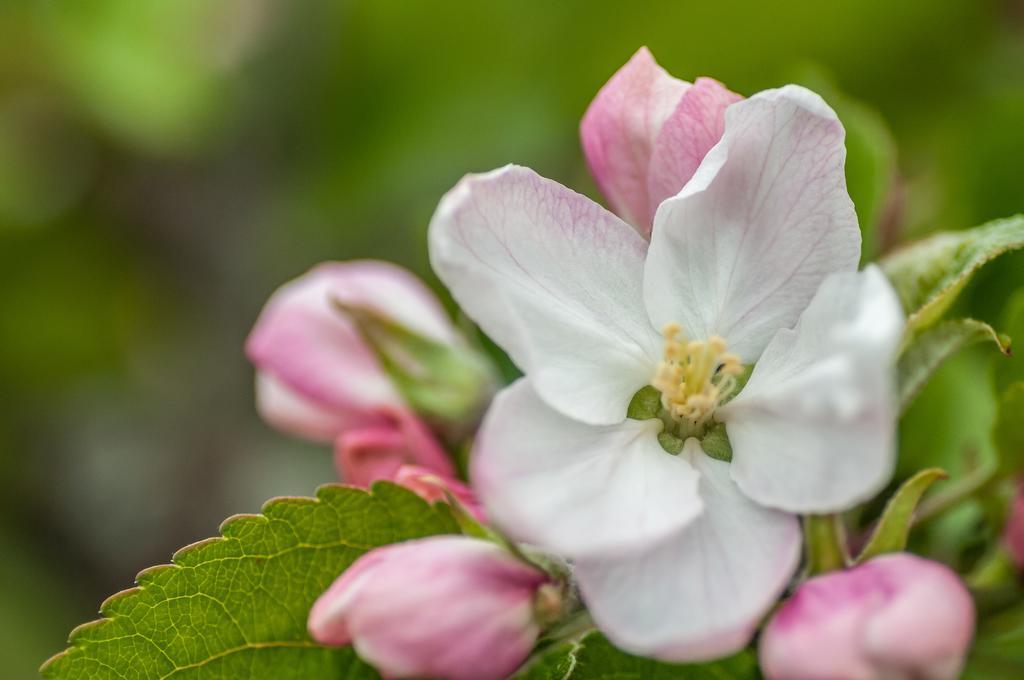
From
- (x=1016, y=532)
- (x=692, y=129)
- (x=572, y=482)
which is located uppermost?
(x=692, y=129)

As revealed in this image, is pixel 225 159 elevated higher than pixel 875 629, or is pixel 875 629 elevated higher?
pixel 225 159

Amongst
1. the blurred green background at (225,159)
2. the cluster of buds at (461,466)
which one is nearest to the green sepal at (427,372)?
the cluster of buds at (461,466)

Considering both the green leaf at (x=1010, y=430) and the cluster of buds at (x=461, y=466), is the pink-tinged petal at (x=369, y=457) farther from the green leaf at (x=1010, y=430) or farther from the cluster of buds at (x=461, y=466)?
the green leaf at (x=1010, y=430)

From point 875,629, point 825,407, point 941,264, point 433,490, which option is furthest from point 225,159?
point 875,629

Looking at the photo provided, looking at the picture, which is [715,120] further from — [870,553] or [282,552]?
[282,552]

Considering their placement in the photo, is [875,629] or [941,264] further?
[941,264]

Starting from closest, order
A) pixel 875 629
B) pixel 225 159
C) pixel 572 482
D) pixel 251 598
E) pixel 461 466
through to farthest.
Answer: pixel 875 629, pixel 572 482, pixel 251 598, pixel 461 466, pixel 225 159

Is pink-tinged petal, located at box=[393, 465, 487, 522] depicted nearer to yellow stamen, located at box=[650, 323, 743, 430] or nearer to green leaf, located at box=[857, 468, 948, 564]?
yellow stamen, located at box=[650, 323, 743, 430]

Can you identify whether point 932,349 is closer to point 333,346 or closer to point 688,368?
point 688,368

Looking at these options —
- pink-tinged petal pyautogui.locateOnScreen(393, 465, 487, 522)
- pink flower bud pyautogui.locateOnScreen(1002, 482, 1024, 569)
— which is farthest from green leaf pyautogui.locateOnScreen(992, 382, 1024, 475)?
pink-tinged petal pyautogui.locateOnScreen(393, 465, 487, 522)
